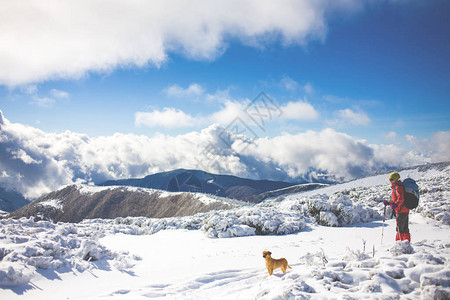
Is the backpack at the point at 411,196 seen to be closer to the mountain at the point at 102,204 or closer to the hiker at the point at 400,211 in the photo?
the hiker at the point at 400,211

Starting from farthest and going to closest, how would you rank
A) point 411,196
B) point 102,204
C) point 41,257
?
1. point 102,204
2. point 411,196
3. point 41,257

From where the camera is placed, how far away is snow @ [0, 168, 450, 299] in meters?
3.81

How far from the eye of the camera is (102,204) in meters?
82.5

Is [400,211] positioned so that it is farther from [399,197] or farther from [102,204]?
[102,204]

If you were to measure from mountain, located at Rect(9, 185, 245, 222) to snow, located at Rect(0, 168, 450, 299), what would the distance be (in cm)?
5258

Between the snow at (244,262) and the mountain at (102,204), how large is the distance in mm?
52577

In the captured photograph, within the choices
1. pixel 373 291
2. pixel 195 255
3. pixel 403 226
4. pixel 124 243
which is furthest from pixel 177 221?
pixel 373 291

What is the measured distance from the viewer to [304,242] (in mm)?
9375

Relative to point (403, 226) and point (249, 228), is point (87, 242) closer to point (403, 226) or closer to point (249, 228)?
point (249, 228)

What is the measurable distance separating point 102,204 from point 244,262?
295ft

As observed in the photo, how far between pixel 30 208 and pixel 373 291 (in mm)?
109112

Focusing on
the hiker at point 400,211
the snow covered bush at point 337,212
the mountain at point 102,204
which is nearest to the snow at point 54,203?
the mountain at point 102,204

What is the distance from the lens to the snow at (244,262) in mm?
3811

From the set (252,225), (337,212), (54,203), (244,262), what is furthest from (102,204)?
(244,262)
